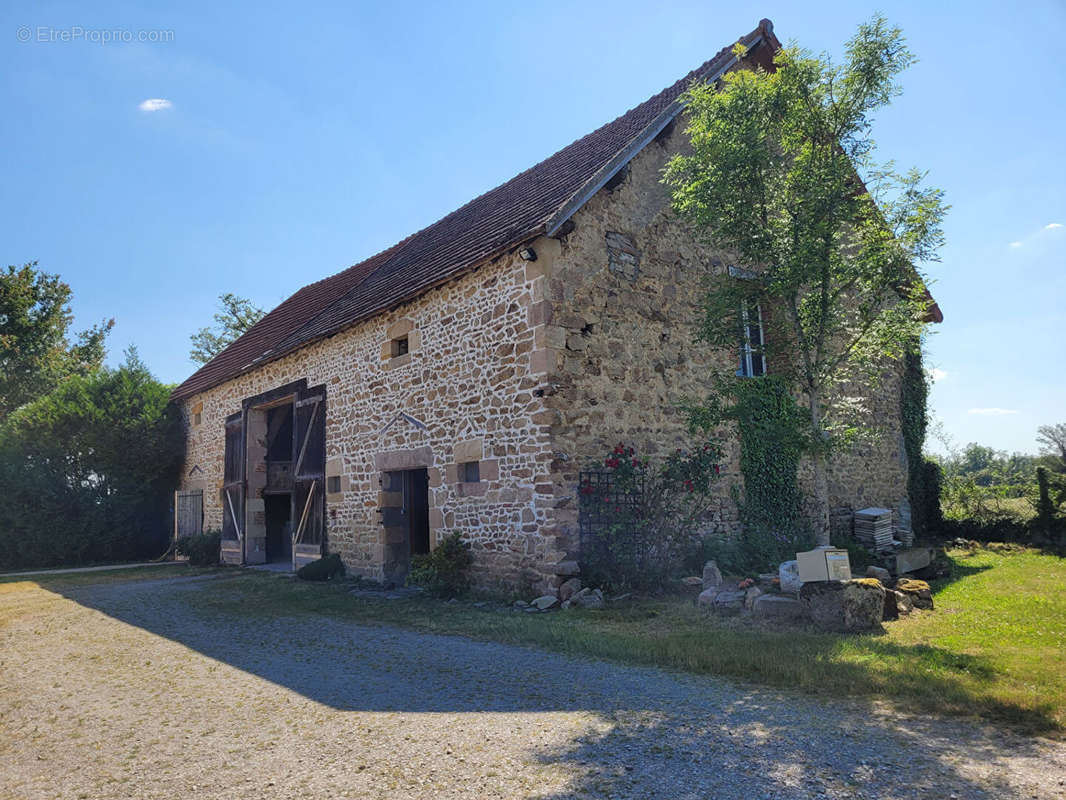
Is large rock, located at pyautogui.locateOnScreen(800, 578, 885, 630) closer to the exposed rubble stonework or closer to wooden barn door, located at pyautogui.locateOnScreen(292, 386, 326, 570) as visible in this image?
the exposed rubble stonework

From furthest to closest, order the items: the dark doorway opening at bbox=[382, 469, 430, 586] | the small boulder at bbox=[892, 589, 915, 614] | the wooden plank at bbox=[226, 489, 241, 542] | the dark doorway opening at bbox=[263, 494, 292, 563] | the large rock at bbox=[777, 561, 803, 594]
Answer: the dark doorway opening at bbox=[263, 494, 292, 563]
the wooden plank at bbox=[226, 489, 241, 542]
the dark doorway opening at bbox=[382, 469, 430, 586]
the large rock at bbox=[777, 561, 803, 594]
the small boulder at bbox=[892, 589, 915, 614]

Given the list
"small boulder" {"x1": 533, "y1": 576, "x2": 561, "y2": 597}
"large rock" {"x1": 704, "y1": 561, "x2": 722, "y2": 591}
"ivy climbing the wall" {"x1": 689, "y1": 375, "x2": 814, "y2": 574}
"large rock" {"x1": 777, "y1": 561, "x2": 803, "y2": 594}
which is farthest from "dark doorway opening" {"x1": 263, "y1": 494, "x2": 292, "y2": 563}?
"large rock" {"x1": 777, "y1": 561, "x2": 803, "y2": 594}

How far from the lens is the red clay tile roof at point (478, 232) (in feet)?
28.2

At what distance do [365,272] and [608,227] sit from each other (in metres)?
8.05

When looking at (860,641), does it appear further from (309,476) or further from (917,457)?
(309,476)

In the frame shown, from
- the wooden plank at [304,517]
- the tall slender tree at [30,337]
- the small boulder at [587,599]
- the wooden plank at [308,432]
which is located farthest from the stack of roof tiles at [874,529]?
the tall slender tree at [30,337]

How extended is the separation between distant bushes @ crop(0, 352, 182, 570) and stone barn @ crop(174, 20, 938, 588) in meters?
6.06

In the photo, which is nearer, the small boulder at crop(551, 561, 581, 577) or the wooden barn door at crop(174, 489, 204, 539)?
the small boulder at crop(551, 561, 581, 577)

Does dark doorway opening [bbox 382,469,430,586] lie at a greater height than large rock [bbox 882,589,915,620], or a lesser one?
greater

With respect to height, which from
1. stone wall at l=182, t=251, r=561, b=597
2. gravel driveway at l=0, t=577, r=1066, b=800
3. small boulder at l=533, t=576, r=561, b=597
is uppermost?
stone wall at l=182, t=251, r=561, b=597

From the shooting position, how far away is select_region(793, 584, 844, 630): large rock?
19.4ft

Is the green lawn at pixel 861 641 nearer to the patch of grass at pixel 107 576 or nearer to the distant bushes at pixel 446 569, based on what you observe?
the distant bushes at pixel 446 569

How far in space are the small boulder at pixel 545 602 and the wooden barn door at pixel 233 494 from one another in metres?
8.98

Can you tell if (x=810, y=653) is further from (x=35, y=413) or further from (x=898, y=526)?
(x=35, y=413)
